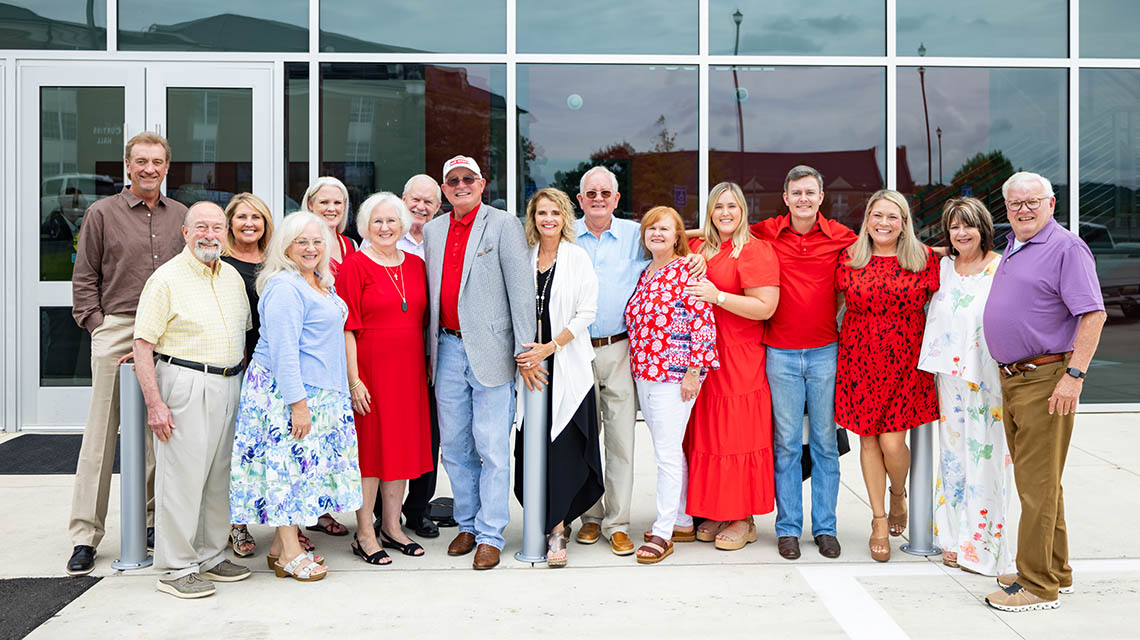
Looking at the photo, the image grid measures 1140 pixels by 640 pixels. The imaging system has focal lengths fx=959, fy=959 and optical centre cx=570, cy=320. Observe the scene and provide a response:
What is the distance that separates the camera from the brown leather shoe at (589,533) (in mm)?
4883

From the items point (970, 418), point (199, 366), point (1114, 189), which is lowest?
point (970, 418)

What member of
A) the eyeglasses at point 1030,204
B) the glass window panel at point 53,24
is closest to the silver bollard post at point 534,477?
the eyeglasses at point 1030,204

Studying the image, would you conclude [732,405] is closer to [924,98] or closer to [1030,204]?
[1030,204]

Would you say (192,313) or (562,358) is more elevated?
(192,313)

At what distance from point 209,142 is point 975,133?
6218mm

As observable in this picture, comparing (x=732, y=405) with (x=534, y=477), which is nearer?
(x=534, y=477)

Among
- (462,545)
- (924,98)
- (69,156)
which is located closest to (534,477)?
(462,545)

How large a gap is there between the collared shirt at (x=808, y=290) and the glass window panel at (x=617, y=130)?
3.12 m

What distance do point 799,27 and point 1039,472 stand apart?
198 inches

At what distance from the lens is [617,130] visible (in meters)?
7.81

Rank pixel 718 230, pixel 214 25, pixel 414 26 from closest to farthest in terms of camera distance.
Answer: pixel 718 230
pixel 214 25
pixel 414 26

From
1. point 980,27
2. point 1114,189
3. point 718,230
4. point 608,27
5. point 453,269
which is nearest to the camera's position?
point 453,269

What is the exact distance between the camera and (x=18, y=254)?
7.40m

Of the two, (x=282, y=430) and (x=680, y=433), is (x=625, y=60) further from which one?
(x=282, y=430)
